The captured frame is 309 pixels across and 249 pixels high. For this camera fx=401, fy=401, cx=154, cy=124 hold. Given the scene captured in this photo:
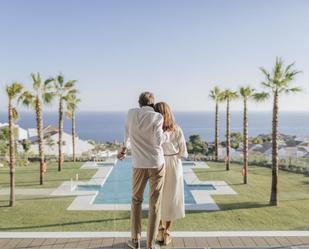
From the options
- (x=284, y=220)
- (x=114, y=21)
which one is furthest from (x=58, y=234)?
(x=114, y=21)

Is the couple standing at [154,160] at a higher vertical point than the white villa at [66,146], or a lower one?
higher

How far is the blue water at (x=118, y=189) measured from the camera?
1264 centimetres

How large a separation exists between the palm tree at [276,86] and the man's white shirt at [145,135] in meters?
8.74

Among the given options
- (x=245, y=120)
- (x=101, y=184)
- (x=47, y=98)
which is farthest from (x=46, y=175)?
(x=245, y=120)

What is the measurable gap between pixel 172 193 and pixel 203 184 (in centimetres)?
1132

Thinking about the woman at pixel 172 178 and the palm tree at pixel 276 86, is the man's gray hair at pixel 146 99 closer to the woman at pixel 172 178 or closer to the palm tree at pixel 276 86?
the woman at pixel 172 178

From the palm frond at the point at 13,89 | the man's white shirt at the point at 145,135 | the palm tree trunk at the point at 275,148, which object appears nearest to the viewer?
the man's white shirt at the point at 145,135

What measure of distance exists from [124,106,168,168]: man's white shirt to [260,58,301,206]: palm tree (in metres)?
8.74

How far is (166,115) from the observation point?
4.18 metres

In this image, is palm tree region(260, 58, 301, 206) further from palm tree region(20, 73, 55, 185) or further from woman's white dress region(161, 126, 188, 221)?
woman's white dress region(161, 126, 188, 221)

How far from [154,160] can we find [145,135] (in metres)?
0.26

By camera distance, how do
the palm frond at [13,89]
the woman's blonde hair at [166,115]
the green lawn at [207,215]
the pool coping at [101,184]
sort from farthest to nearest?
the palm frond at [13,89] → the pool coping at [101,184] → the green lawn at [207,215] → the woman's blonde hair at [166,115]

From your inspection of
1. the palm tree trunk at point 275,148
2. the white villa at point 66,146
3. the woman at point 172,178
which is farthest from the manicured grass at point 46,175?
the woman at point 172,178

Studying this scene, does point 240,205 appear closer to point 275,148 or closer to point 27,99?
point 275,148
